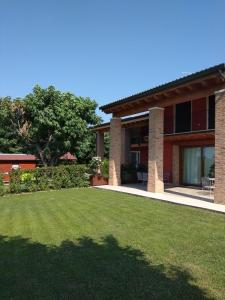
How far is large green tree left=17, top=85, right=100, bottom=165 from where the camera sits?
85.6ft

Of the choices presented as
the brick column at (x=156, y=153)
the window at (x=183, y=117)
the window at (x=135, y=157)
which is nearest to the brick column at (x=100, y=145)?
the window at (x=135, y=157)

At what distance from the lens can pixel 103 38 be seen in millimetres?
17734

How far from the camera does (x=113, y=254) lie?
21.6 feet

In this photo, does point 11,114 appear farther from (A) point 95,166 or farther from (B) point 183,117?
(B) point 183,117

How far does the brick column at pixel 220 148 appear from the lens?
12.1m

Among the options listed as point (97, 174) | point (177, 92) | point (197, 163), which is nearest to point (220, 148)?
point (177, 92)

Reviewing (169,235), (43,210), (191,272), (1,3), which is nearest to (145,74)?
(1,3)

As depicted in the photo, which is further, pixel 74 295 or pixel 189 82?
pixel 189 82

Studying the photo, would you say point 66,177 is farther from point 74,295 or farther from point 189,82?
point 74,295

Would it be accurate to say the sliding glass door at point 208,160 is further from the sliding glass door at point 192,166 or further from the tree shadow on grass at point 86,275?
the tree shadow on grass at point 86,275

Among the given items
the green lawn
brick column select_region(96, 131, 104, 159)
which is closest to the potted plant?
brick column select_region(96, 131, 104, 159)

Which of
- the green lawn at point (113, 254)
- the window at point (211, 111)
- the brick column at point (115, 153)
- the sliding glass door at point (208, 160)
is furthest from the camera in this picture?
the brick column at point (115, 153)

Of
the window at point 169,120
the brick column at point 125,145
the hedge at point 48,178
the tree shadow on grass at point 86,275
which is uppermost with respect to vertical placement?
the window at point 169,120

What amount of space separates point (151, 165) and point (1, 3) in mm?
9351
